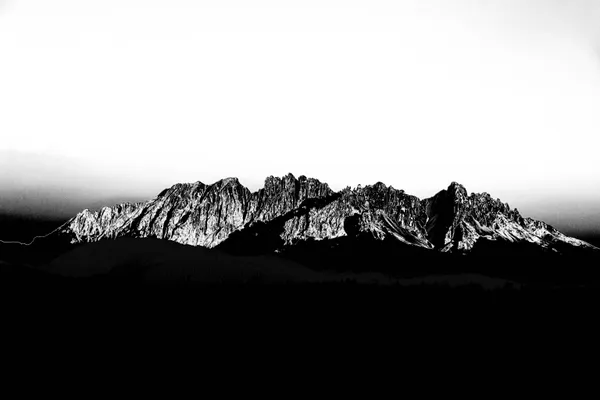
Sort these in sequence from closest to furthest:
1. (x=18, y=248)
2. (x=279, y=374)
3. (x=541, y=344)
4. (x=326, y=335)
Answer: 1. (x=279, y=374)
2. (x=326, y=335)
3. (x=541, y=344)
4. (x=18, y=248)

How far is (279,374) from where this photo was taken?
11172mm

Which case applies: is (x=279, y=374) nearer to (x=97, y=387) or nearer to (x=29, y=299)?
(x=97, y=387)

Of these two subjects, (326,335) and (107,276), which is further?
(107,276)

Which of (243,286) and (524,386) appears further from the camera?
(243,286)

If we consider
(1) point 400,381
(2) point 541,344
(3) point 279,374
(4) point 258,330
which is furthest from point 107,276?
(2) point 541,344

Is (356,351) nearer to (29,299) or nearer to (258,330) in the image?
(258,330)

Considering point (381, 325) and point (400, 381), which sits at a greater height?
point (381, 325)

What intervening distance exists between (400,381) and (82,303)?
773cm

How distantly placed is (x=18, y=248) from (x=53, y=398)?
24.9 ft

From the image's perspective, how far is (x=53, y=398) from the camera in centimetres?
952

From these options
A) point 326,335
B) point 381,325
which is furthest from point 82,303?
point 381,325

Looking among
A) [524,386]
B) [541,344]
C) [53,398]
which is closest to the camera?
[53,398]

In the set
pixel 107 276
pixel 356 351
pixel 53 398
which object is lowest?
pixel 53 398

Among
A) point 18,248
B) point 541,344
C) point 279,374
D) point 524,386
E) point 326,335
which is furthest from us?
point 18,248
